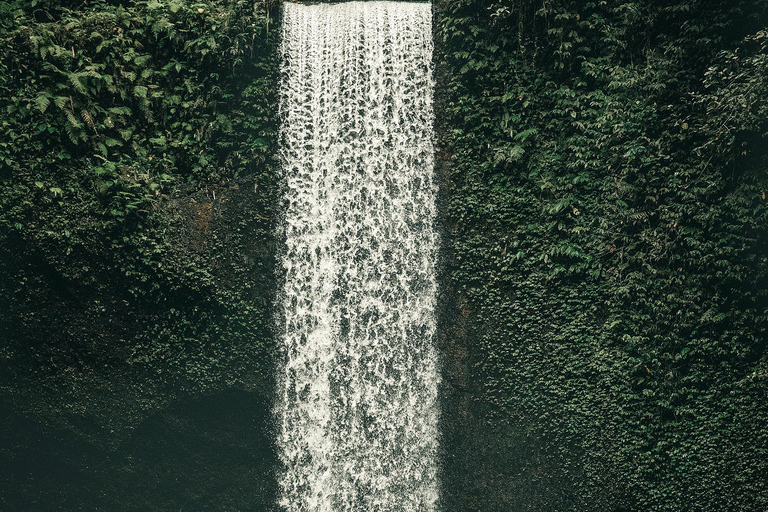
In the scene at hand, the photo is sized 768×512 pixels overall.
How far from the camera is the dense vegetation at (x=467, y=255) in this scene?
9625mm

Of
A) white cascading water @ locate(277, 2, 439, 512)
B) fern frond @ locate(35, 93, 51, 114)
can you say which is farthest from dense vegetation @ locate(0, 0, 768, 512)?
white cascading water @ locate(277, 2, 439, 512)

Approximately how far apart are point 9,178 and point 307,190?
5748mm

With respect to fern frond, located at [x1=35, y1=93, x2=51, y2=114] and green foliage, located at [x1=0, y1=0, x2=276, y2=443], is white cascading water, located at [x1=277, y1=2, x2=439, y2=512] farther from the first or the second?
fern frond, located at [x1=35, y1=93, x2=51, y2=114]

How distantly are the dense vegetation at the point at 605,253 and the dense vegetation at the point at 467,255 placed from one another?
0.04m

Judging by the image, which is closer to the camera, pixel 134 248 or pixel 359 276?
pixel 134 248

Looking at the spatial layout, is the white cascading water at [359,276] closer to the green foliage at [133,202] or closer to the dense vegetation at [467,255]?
the dense vegetation at [467,255]

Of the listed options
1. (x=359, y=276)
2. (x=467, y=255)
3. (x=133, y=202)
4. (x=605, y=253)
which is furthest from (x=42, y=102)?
(x=605, y=253)

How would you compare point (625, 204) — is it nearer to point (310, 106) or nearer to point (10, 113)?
point (310, 106)

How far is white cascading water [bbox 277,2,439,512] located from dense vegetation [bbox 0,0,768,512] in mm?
494

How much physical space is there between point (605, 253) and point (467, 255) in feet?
8.56

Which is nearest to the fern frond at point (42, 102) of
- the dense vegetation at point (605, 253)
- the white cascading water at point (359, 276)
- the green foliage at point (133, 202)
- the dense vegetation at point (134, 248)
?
the green foliage at point (133, 202)

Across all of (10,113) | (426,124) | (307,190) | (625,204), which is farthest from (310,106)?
(625,204)

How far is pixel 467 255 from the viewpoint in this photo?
1067cm

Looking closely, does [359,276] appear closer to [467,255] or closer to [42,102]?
[467,255]
